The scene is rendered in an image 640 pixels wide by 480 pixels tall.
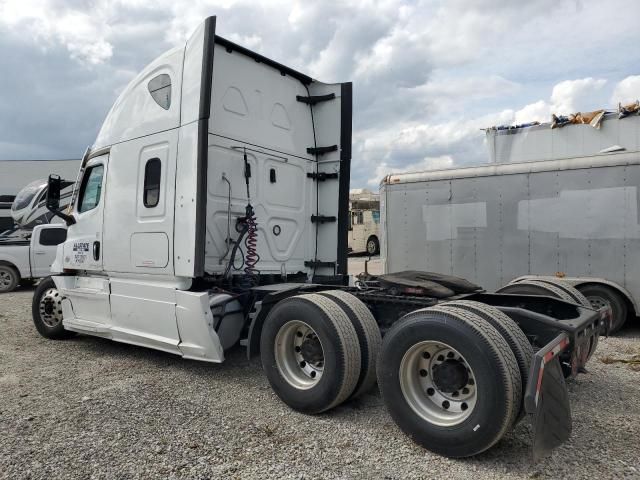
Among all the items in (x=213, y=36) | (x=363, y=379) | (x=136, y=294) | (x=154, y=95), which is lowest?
(x=363, y=379)

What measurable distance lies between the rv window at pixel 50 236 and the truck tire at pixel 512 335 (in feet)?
41.5

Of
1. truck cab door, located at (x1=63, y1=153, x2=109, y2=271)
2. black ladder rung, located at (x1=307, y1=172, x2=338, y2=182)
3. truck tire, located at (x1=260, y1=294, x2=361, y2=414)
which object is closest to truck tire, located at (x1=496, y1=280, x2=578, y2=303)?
truck tire, located at (x1=260, y1=294, x2=361, y2=414)

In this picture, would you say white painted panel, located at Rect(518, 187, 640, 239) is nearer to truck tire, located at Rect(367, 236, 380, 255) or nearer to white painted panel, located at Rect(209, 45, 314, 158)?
white painted panel, located at Rect(209, 45, 314, 158)

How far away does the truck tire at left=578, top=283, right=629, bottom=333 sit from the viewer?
721 centimetres

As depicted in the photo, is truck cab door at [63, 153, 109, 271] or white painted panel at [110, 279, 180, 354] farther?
truck cab door at [63, 153, 109, 271]

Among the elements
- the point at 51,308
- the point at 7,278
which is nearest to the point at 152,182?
the point at 51,308

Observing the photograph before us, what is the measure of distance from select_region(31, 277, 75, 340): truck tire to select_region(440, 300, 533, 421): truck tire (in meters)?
5.58

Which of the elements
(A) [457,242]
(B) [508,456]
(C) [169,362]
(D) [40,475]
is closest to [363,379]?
(B) [508,456]

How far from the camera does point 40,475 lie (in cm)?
312

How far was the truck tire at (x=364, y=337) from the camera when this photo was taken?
4008 millimetres

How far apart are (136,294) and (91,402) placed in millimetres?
1358

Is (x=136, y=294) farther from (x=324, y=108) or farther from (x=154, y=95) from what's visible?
(x=324, y=108)

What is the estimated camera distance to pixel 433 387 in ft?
11.6

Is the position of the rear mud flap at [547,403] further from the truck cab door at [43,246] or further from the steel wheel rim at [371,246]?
the steel wheel rim at [371,246]
